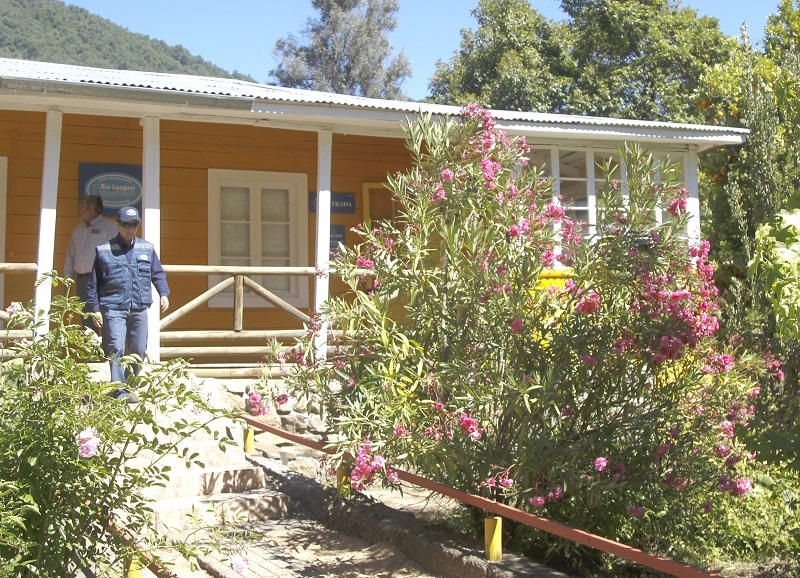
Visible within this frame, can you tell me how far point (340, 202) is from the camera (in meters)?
12.4

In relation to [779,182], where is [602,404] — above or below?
below

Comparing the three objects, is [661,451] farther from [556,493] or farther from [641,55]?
[641,55]

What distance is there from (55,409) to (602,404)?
3.08 meters

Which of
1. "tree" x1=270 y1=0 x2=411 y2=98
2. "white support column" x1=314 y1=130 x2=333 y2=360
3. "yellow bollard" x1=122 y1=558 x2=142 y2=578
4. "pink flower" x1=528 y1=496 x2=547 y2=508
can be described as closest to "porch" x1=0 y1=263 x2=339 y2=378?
"white support column" x1=314 y1=130 x2=333 y2=360

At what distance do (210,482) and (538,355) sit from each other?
9.22ft

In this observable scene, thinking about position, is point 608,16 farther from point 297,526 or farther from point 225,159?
point 297,526

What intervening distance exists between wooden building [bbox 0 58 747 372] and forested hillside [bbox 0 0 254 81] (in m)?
87.6

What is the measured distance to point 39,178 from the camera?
1080 cm

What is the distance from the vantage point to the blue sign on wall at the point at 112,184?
35.9 feet

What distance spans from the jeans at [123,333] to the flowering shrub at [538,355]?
7.52 ft

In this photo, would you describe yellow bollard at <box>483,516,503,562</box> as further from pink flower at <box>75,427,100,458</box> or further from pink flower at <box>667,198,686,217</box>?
pink flower at <box>75,427,100,458</box>

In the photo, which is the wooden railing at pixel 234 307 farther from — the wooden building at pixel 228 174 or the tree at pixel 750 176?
the tree at pixel 750 176

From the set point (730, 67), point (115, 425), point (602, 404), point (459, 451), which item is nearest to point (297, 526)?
point (459, 451)

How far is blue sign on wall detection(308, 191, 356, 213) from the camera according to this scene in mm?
12219
